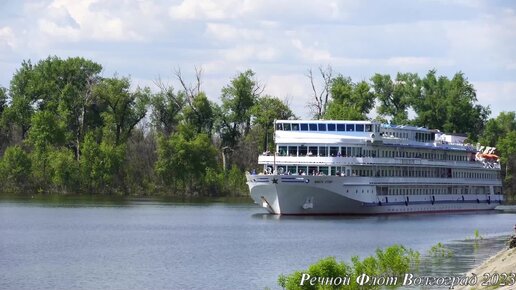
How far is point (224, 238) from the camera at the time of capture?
73.5 meters

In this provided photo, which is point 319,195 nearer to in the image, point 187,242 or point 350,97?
point 187,242

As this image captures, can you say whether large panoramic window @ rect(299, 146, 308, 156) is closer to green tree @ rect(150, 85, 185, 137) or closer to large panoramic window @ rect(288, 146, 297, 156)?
large panoramic window @ rect(288, 146, 297, 156)

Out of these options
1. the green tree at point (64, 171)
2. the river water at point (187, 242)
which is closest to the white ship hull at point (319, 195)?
the river water at point (187, 242)

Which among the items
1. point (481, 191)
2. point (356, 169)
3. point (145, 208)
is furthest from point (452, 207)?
point (145, 208)

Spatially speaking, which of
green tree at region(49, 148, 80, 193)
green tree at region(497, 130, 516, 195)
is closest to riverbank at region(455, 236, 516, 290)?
green tree at region(49, 148, 80, 193)

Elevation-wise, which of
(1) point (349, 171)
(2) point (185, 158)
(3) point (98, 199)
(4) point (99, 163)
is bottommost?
(3) point (98, 199)

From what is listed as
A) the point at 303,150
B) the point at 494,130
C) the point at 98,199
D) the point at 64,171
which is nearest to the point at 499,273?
the point at 303,150

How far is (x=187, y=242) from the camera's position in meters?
70.5

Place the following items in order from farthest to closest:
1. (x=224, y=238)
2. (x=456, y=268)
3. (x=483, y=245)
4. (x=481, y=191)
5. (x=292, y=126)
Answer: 1. (x=481, y=191)
2. (x=292, y=126)
3. (x=224, y=238)
4. (x=483, y=245)
5. (x=456, y=268)

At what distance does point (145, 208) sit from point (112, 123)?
129 feet

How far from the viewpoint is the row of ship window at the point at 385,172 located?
314 feet

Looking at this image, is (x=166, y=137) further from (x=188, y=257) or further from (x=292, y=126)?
(x=188, y=257)

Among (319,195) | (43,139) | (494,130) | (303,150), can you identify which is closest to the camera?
(319,195)

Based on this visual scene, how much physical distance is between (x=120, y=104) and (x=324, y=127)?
51859 mm
